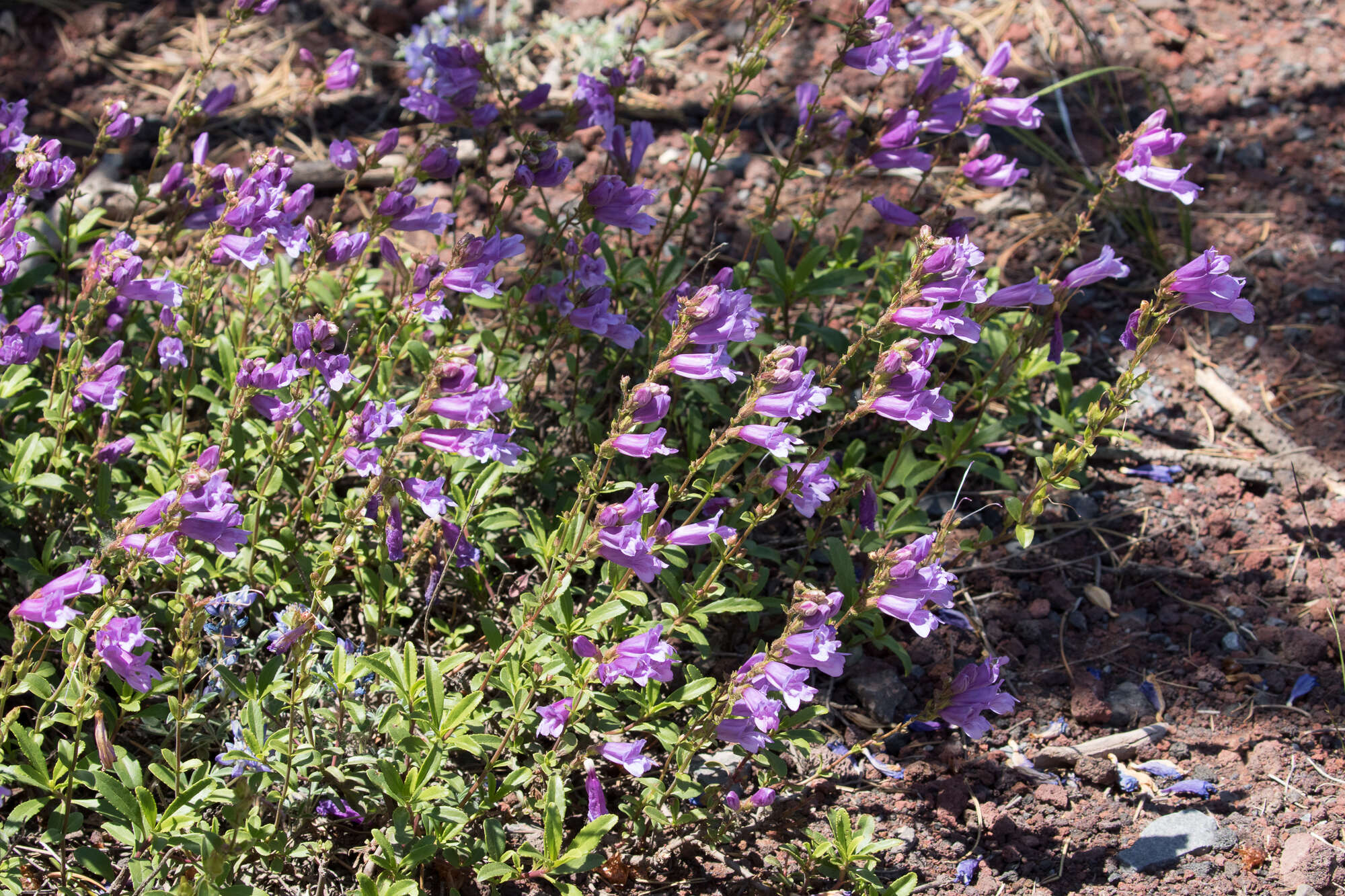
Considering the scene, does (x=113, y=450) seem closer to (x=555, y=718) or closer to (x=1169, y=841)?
(x=555, y=718)

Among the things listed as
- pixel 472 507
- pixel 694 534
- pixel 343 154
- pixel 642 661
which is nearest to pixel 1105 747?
pixel 694 534

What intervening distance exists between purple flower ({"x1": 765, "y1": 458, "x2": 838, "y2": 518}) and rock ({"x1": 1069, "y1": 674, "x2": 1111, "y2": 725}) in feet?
4.19

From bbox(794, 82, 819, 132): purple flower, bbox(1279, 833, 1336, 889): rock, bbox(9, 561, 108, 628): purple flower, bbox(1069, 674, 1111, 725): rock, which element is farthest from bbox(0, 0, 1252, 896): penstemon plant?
bbox(1279, 833, 1336, 889): rock

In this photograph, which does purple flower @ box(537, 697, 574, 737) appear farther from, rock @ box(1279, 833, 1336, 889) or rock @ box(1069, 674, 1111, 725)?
rock @ box(1279, 833, 1336, 889)

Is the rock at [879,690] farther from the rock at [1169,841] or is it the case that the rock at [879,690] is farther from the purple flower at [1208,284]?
the purple flower at [1208,284]

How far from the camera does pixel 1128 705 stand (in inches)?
151

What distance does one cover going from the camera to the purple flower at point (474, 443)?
2982 millimetres

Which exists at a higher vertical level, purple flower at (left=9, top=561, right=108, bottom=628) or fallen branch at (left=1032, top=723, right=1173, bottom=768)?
purple flower at (left=9, top=561, right=108, bottom=628)

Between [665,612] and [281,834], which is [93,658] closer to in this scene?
[281,834]

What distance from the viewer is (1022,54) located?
21.0 feet

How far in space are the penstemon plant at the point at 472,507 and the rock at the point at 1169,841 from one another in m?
0.61

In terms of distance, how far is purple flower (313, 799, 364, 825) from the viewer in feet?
10.0

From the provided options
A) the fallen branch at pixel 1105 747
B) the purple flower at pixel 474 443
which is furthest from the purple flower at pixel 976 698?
the purple flower at pixel 474 443

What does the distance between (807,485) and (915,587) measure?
1.48 feet
